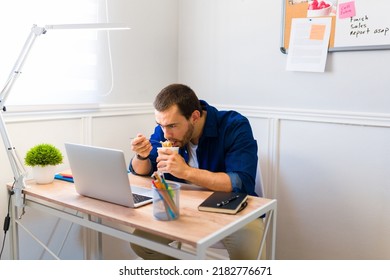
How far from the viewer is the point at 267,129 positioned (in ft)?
7.36

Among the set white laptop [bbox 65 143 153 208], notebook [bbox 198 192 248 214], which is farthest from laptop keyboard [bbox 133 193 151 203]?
notebook [bbox 198 192 248 214]

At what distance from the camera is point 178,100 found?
1.66 m

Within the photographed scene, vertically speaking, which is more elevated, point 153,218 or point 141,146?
point 141,146

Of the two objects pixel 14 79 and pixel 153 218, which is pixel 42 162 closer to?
pixel 14 79

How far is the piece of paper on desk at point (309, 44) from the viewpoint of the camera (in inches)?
78.5

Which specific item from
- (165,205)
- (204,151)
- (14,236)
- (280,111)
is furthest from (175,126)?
(14,236)

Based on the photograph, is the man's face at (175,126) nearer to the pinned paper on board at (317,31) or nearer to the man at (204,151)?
the man at (204,151)

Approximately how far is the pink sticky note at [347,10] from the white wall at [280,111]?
0.19m

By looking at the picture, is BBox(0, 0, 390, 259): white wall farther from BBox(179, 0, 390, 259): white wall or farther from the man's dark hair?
the man's dark hair

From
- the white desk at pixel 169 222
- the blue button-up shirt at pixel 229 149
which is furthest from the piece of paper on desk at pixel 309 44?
the white desk at pixel 169 222

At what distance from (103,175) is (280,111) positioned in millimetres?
1142

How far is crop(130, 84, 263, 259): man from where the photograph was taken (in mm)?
1554
